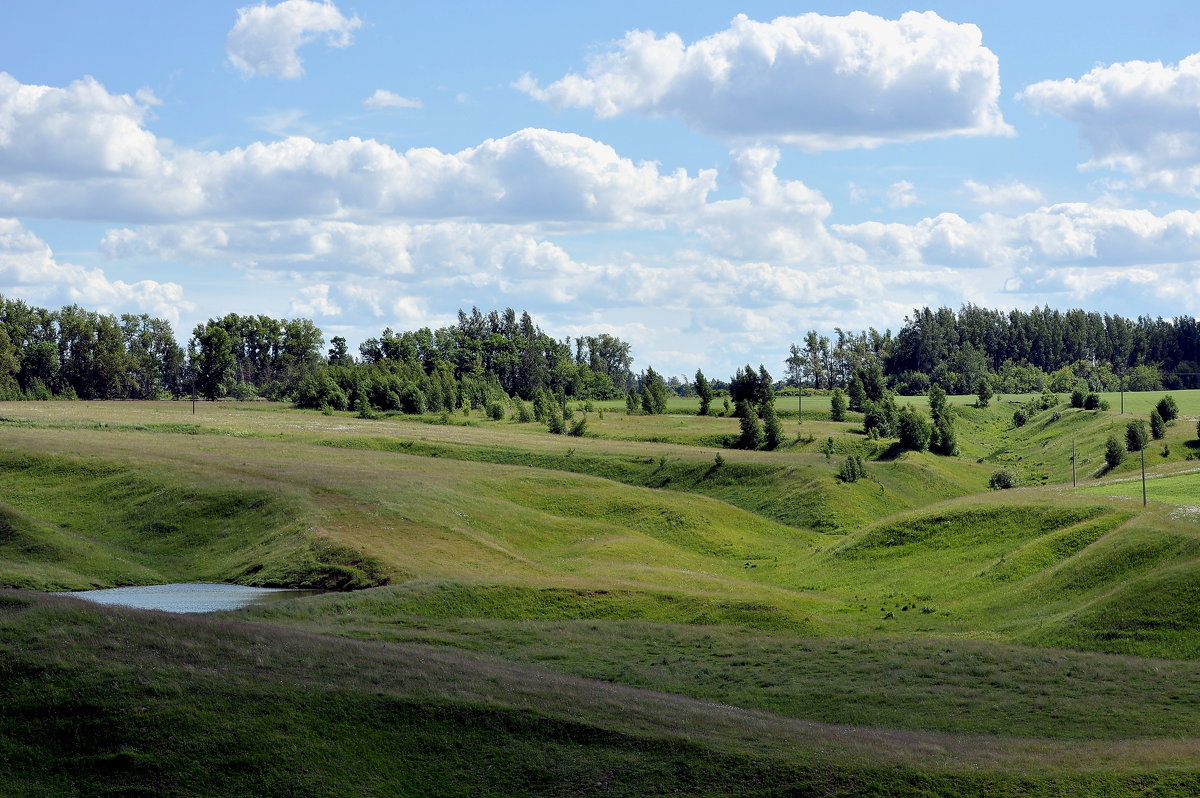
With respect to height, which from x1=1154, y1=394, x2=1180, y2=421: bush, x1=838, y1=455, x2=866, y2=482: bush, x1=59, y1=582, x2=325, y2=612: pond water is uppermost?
x1=1154, y1=394, x2=1180, y2=421: bush

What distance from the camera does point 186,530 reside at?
3295 inches

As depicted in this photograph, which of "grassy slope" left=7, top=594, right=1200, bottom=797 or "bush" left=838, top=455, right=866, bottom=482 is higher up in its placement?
"bush" left=838, top=455, right=866, bottom=482

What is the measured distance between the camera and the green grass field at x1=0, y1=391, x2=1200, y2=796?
3281 centimetres

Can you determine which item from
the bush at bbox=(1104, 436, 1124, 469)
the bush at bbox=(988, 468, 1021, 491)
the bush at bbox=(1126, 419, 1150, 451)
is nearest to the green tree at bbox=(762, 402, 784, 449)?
the bush at bbox=(988, 468, 1021, 491)

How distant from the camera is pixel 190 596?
66.6m

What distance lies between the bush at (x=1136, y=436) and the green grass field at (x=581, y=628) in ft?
9.16

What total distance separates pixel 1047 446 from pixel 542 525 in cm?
11169

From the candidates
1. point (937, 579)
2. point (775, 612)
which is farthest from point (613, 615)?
point (937, 579)

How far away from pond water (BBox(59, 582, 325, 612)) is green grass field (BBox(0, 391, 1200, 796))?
2651 mm

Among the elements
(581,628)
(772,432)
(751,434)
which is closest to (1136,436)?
(772,432)

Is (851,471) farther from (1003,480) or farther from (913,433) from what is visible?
(913,433)

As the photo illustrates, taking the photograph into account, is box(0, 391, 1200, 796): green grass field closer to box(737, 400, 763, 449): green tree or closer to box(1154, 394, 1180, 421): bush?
box(737, 400, 763, 449): green tree

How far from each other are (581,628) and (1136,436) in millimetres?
102579

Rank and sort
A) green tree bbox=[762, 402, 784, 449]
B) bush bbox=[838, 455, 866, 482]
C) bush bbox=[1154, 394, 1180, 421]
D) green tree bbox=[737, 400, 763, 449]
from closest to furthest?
bush bbox=[838, 455, 866, 482], bush bbox=[1154, 394, 1180, 421], green tree bbox=[762, 402, 784, 449], green tree bbox=[737, 400, 763, 449]
